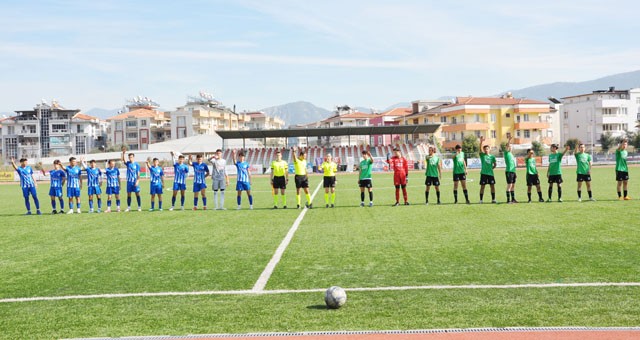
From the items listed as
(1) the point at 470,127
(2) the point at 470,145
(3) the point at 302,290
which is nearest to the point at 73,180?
(3) the point at 302,290

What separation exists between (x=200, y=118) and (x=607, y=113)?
67.3 m

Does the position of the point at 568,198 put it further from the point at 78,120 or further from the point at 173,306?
the point at 78,120

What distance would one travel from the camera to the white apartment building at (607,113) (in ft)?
297

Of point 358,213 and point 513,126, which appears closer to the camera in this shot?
point 358,213

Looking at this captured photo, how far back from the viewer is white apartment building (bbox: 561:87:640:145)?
90.4 metres

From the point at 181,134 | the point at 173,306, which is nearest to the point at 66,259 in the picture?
the point at 173,306

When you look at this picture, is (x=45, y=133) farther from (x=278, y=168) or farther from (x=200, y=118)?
(x=278, y=168)

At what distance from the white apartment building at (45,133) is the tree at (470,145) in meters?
66.2

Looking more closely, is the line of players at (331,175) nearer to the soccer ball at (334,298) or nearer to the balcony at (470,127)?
the soccer ball at (334,298)

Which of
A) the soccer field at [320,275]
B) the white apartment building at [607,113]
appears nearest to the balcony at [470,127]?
the white apartment building at [607,113]

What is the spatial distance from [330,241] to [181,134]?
95.6m

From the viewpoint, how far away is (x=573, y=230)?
37.3ft

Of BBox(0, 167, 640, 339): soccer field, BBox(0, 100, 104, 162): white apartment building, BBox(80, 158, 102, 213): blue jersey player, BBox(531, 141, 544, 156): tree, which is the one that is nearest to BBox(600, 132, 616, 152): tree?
BBox(531, 141, 544, 156): tree

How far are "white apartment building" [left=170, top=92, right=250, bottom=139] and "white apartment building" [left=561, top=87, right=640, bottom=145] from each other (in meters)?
61.2
